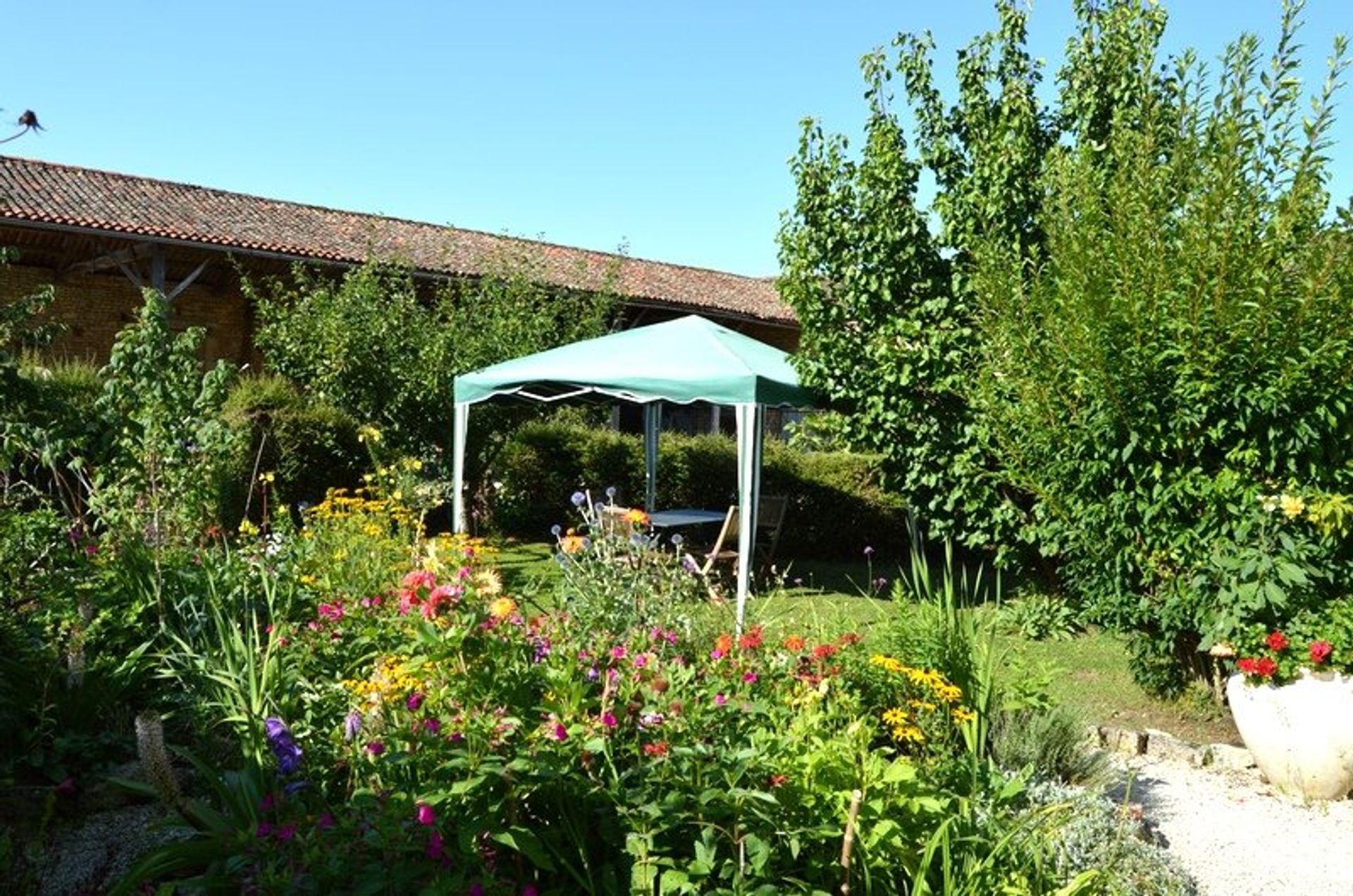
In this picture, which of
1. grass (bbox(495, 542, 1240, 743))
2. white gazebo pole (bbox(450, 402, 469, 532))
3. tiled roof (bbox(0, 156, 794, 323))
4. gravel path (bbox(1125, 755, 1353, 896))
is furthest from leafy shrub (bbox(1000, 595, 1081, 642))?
tiled roof (bbox(0, 156, 794, 323))

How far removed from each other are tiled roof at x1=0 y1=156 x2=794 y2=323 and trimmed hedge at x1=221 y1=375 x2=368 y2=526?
328cm

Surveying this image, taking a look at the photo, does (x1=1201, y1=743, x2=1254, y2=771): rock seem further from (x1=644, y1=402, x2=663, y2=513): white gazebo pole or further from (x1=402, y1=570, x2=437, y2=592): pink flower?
(x1=644, y1=402, x2=663, y2=513): white gazebo pole

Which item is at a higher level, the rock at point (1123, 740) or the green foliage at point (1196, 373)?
the green foliage at point (1196, 373)

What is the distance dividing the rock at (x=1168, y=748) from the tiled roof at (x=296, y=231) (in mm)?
10051

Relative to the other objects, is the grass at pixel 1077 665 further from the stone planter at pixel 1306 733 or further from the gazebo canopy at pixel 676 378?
the gazebo canopy at pixel 676 378

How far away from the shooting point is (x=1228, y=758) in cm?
481

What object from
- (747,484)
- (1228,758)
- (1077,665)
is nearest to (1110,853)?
(1228,758)

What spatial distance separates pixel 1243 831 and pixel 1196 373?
199cm

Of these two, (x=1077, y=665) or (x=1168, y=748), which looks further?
(x=1077, y=665)

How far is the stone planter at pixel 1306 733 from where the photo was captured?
171 inches

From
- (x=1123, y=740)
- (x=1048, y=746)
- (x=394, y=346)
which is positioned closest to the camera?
(x=1048, y=746)

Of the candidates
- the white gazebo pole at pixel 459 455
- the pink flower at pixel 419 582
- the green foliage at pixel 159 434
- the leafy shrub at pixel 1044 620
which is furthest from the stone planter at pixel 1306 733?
the white gazebo pole at pixel 459 455

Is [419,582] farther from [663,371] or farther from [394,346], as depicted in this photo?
[394,346]

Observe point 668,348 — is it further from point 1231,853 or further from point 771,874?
point 771,874
